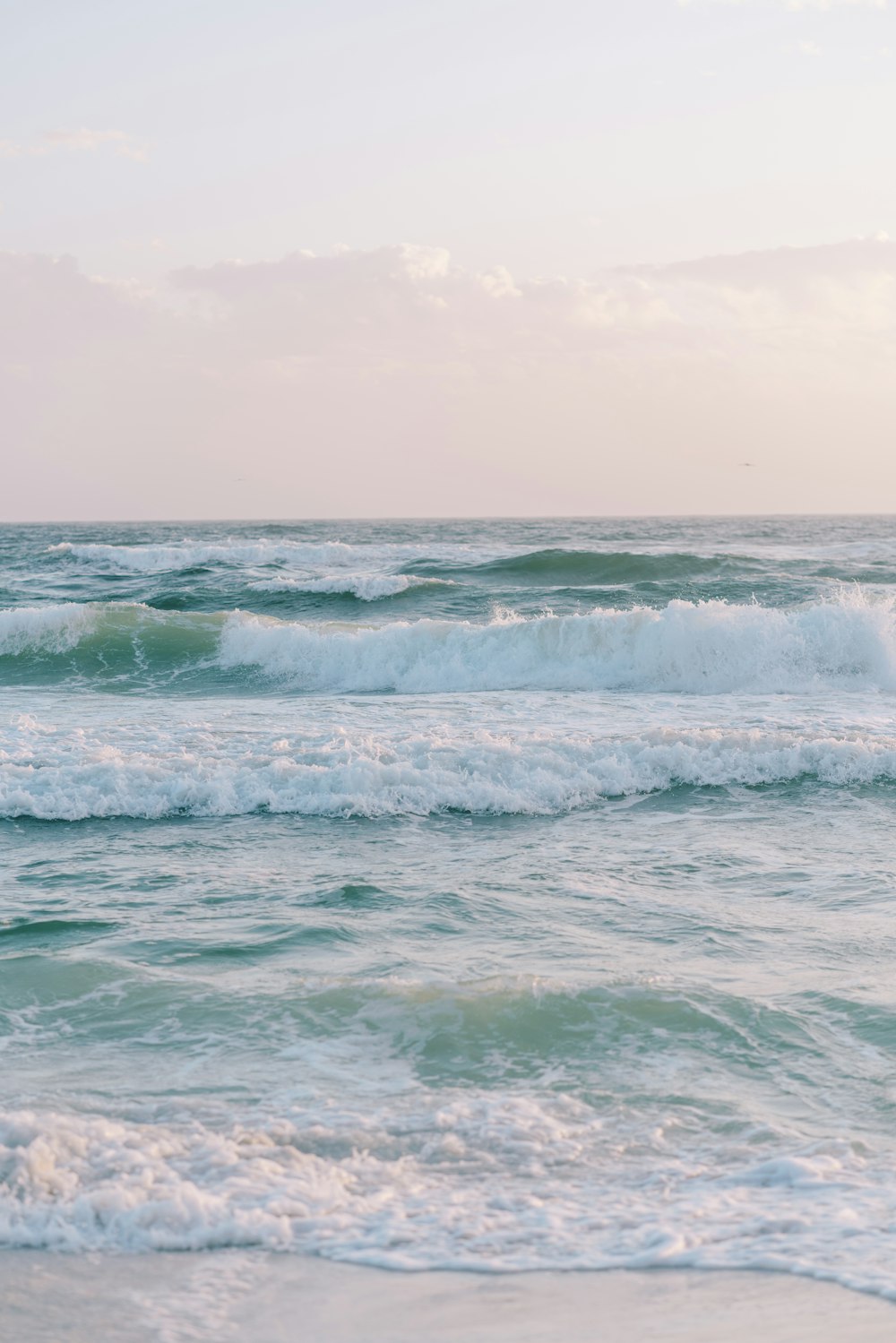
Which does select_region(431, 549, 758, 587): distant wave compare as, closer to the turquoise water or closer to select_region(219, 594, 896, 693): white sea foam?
select_region(219, 594, 896, 693): white sea foam

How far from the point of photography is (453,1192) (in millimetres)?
3449

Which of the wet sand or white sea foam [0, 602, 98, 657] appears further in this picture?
white sea foam [0, 602, 98, 657]

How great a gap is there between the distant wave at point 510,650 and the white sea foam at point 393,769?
4856mm

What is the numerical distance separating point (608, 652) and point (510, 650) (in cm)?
154

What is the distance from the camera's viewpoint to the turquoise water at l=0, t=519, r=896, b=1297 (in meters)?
3.36

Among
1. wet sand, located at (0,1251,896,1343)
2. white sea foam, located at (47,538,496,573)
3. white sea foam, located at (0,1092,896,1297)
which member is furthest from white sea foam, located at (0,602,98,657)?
wet sand, located at (0,1251,896,1343)

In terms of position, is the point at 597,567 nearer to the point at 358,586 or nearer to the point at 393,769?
the point at 358,586

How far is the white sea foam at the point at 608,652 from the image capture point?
15.5m

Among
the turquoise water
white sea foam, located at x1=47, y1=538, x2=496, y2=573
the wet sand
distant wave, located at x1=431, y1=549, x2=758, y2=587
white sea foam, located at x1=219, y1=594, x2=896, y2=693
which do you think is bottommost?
the wet sand

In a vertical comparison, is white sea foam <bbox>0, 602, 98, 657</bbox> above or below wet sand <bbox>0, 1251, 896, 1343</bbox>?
above

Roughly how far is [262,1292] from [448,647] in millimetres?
14546

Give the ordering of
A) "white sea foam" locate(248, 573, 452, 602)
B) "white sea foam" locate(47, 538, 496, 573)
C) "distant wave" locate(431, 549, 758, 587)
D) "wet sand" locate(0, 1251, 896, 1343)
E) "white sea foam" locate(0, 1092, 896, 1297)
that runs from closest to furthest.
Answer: "wet sand" locate(0, 1251, 896, 1343), "white sea foam" locate(0, 1092, 896, 1297), "white sea foam" locate(248, 573, 452, 602), "distant wave" locate(431, 549, 758, 587), "white sea foam" locate(47, 538, 496, 573)

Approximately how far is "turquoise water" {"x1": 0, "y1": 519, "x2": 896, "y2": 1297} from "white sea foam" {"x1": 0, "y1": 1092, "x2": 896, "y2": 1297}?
1cm

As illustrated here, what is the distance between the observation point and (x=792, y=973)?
17.0 ft
